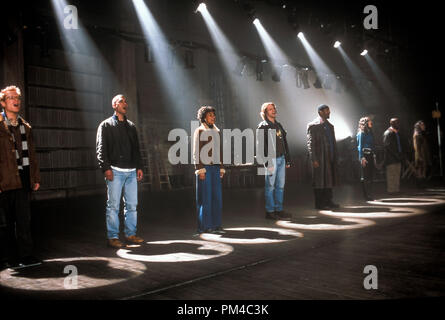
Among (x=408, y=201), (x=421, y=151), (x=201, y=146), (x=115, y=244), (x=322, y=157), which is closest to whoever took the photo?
(x=115, y=244)

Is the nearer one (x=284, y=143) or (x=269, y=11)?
(x=284, y=143)

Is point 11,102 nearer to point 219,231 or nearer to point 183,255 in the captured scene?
point 183,255

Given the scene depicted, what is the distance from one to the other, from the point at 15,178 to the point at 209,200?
183cm

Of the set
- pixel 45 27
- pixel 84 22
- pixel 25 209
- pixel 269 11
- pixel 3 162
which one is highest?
pixel 269 11

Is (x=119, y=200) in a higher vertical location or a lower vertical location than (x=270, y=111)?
lower

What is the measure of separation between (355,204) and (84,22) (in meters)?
6.97

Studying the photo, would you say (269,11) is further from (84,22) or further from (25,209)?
(25,209)

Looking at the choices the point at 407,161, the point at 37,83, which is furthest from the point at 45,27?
the point at 407,161

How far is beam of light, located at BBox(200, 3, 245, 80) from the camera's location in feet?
38.5

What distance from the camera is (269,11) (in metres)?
12.9

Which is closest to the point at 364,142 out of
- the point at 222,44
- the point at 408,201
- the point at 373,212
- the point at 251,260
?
the point at 408,201

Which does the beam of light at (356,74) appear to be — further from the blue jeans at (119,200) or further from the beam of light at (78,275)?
the beam of light at (78,275)

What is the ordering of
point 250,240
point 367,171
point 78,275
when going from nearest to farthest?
1. point 78,275
2. point 250,240
3. point 367,171

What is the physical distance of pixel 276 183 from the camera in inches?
202
